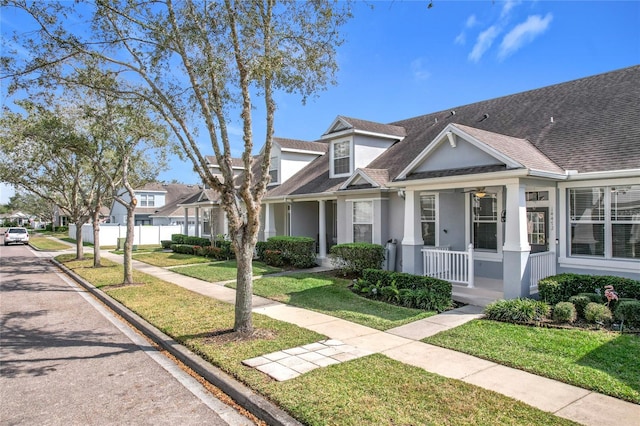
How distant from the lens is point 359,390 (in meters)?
4.92

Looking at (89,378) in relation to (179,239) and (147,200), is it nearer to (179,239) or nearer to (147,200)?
(179,239)

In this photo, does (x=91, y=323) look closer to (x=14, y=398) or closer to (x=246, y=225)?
(x=14, y=398)

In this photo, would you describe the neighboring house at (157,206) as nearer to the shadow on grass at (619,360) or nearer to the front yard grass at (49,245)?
the front yard grass at (49,245)

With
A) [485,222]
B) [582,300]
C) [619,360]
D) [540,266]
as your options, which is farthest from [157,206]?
[619,360]

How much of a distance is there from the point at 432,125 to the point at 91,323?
13808 mm

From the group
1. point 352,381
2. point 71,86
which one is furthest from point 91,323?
point 352,381

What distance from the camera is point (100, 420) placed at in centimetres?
455

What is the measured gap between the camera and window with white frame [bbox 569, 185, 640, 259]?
360 inches

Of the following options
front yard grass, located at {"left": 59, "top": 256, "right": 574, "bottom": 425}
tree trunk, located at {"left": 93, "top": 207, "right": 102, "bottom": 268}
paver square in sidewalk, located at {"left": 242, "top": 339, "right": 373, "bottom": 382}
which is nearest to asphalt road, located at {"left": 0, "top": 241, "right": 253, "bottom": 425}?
front yard grass, located at {"left": 59, "top": 256, "right": 574, "bottom": 425}

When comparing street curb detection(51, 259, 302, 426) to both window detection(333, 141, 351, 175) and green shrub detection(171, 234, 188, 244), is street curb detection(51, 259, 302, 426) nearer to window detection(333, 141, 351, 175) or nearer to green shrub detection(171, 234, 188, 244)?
window detection(333, 141, 351, 175)

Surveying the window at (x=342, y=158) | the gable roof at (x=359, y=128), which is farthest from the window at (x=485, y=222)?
the window at (x=342, y=158)

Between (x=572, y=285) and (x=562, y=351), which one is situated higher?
(x=572, y=285)

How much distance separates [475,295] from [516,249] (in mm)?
1695

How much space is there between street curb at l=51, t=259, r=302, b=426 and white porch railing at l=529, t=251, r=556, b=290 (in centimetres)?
741
